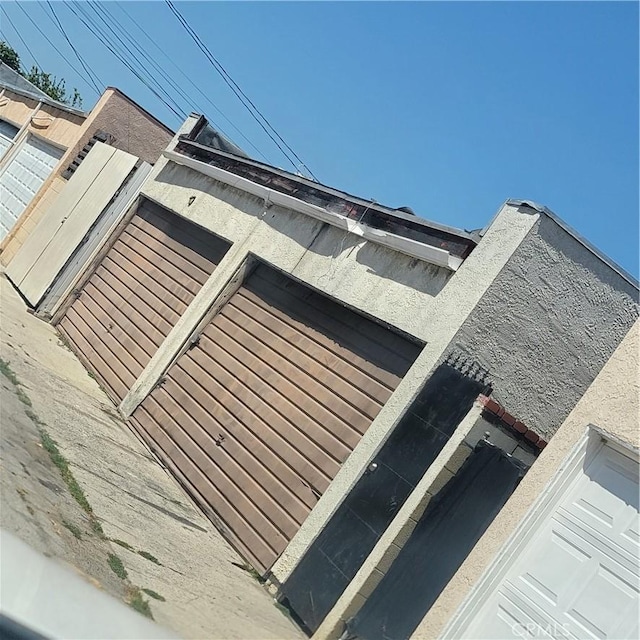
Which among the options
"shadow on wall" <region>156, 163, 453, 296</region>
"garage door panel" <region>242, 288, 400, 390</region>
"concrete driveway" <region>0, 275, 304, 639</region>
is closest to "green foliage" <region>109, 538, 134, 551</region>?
"concrete driveway" <region>0, 275, 304, 639</region>

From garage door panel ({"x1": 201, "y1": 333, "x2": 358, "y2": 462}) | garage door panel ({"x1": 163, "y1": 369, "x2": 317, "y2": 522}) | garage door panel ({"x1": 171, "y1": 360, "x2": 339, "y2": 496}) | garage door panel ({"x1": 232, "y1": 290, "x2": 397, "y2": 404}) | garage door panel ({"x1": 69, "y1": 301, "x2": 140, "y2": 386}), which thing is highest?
garage door panel ({"x1": 232, "y1": 290, "x2": 397, "y2": 404})

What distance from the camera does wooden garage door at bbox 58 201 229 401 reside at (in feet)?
34.7

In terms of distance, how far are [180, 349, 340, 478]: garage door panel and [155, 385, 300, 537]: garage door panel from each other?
0.40 m

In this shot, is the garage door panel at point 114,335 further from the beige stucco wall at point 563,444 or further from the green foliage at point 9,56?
the green foliage at point 9,56

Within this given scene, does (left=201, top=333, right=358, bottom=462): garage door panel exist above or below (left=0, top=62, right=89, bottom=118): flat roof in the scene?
below

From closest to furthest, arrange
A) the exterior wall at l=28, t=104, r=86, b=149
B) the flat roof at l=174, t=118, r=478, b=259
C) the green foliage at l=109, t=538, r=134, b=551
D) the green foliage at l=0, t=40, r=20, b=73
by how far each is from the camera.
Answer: the green foliage at l=109, t=538, r=134, b=551, the flat roof at l=174, t=118, r=478, b=259, the exterior wall at l=28, t=104, r=86, b=149, the green foliage at l=0, t=40, r=20, b=73

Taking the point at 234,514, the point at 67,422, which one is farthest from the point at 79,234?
the point at 234,514

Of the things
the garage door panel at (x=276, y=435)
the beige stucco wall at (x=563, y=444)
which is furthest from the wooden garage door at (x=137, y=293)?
the beige stucco wall at (x=563, y=444)

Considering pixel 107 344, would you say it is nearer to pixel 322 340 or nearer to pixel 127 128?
pixel 322 340

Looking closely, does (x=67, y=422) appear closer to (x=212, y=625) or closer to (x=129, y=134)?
(x=212, y=625)

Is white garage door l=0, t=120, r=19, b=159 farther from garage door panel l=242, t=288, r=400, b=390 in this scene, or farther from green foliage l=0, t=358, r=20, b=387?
green foliage l=0, t=358, r=20, b=387

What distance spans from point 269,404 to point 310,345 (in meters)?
0.76

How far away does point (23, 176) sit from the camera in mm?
18328

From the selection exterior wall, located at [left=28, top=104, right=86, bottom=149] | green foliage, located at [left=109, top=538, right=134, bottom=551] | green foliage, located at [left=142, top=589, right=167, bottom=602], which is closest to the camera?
green foliage, located at [left=142, top=589, right=167, bottom=602]
